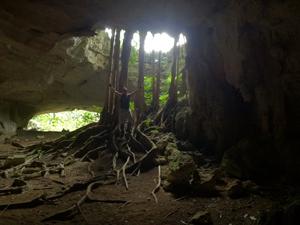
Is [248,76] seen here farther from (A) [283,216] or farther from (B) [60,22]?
(B) [60,22]

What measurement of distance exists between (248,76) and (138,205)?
4460mm

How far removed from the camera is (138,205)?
3955mm

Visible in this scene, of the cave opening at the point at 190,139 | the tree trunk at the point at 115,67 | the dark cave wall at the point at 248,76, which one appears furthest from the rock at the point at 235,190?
the tree trunk at the point at 115,67

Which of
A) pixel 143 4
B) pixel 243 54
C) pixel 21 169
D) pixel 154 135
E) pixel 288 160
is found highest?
pixel 143 4

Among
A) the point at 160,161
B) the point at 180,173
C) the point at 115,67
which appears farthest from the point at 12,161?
the point at 115,67

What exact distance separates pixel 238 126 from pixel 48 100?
15.9 metres

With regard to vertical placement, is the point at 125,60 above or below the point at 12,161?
above

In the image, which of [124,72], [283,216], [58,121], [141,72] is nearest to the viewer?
[283,216]

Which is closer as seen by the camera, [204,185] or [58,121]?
[204,185]

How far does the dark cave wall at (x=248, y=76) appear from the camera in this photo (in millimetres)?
4398

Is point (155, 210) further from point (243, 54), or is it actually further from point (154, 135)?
point (154, 135)

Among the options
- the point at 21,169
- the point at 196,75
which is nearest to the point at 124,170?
the point at 21,169

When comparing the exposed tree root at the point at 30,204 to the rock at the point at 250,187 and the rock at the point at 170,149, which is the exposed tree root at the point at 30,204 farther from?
the rock at the point at 250,187

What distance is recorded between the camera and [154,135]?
9109 mm
